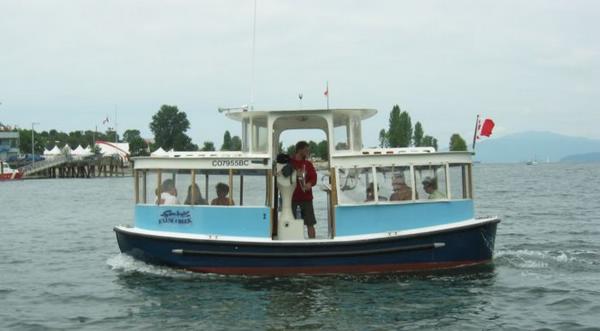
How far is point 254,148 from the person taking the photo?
583 inches

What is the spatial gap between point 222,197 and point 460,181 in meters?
4.51

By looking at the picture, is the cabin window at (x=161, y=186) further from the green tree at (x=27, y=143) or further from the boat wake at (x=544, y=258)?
the green tree at (x=27, y=143)

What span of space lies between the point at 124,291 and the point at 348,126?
5292 millimetres

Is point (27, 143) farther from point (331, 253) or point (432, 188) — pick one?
point (432, 188)

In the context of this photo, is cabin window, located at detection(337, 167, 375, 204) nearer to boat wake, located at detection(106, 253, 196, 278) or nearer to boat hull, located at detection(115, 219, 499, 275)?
boat hull, located at detection(115, 219, 499, 275)

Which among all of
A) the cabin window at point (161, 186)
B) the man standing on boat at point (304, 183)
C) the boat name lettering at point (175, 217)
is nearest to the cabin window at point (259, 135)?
the man standing on boat at point (304, 183)

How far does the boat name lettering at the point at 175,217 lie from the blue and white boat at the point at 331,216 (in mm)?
19

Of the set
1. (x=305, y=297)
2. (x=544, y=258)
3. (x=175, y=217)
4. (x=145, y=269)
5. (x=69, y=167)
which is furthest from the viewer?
(x=69, y=167)

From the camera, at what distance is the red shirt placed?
46.1 ft

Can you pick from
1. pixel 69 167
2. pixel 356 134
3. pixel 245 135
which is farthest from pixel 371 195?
pixel 69 167

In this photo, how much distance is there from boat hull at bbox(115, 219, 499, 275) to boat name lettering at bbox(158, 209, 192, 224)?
41 centimetres

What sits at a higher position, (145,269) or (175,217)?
(175,217)

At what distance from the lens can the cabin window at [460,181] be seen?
14.1 metres

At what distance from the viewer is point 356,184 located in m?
13.9
